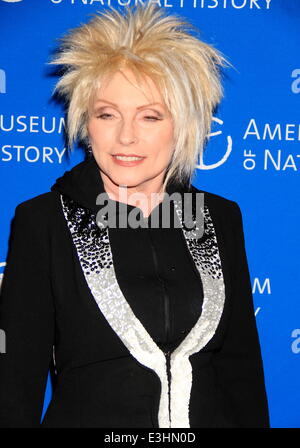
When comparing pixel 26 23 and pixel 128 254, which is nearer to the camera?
pixel 128 254

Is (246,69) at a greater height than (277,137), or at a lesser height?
greater

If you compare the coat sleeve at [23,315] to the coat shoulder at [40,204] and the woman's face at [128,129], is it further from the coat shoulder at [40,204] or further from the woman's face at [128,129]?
the woman's face at [128,129]

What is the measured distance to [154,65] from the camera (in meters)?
1.77

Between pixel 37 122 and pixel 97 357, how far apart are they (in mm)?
927

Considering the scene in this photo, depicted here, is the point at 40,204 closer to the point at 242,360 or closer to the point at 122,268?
the point at 122,268

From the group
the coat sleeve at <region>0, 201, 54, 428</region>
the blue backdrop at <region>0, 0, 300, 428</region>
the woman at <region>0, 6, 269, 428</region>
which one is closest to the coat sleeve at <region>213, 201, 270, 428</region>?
the woman at <region>0, 6, 269, 428</region>

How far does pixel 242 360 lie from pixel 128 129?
83 centimetres

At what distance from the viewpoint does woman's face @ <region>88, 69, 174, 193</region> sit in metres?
1.76

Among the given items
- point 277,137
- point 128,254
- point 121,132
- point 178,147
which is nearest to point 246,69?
point 277,137

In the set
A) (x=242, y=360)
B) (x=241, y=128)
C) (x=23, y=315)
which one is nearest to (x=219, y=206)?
(x=241, y=128)

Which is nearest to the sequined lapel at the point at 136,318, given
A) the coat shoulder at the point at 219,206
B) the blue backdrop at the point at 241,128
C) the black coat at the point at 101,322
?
the black coat at the point at 101,322

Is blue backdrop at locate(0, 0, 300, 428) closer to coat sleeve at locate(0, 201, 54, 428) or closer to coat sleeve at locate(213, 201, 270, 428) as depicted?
coat sleeve at locate(213, 201, 270, 428)

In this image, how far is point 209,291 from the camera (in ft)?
6.05
